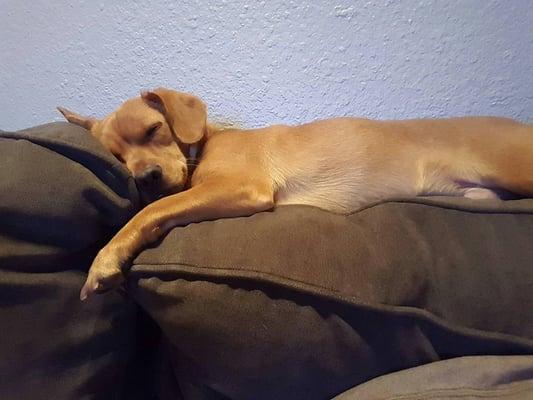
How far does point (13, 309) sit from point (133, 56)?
0.87 meters

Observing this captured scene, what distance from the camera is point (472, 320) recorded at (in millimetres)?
833

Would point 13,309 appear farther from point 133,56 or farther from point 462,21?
point 462,21

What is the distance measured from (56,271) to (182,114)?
0.56 metres

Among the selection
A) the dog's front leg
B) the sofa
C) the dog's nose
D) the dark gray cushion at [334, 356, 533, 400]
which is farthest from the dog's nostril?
the dark gray cushion at [334, 356, 533, 400]

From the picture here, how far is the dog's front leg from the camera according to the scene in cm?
88

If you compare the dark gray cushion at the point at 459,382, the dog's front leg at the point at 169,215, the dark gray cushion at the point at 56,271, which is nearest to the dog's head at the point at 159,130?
the dog's front leg at the point at 169,215

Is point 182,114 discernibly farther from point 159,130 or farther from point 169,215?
point 169,215

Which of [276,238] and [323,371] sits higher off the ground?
[276,238]

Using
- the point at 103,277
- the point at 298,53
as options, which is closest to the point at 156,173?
the point at 103,277

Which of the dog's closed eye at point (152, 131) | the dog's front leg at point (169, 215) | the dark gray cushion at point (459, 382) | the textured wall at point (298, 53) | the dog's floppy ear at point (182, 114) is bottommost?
the dark gray cushion at point (459, 382)

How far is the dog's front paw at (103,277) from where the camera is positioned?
0.87 meters

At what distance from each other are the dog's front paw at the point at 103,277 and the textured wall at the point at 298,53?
2.29 feet

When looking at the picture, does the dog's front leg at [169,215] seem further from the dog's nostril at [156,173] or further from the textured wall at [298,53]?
the textured wall at [298,53]

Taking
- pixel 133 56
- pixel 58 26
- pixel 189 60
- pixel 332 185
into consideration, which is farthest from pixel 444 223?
pixel 58 26
